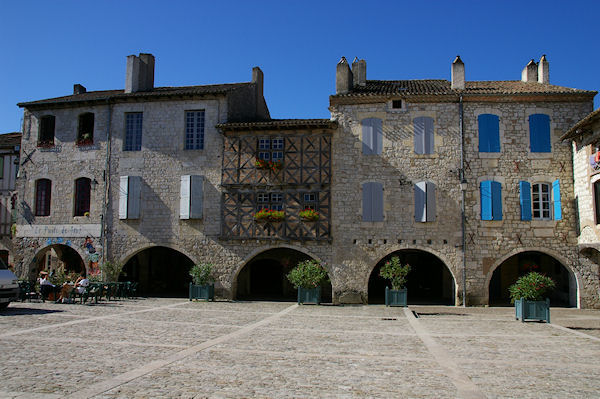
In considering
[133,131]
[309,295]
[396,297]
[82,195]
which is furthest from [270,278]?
[82,195]

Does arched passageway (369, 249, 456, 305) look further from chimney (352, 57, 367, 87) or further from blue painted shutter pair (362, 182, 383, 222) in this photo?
chimney (352, 57, 367, 87)

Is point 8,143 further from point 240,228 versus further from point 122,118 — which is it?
point 240,228

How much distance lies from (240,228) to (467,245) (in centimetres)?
829

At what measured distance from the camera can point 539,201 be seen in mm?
17281

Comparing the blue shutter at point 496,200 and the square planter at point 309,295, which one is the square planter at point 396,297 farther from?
the blue shutter at point 496,200

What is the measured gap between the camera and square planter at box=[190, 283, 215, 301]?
17.7m

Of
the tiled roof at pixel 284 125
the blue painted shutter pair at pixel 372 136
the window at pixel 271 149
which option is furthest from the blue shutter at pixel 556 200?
the window at pixel 271 149

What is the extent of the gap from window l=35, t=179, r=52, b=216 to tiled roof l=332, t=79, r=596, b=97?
12665 mm

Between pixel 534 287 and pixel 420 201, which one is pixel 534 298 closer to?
pixel 534 287

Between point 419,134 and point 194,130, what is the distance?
8.72 meters

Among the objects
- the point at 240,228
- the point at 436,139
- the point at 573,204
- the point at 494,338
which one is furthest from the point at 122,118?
the point at 573,204

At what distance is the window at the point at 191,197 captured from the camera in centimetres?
1852

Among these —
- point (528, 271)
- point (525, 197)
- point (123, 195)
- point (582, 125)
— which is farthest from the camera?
point (123, 195)

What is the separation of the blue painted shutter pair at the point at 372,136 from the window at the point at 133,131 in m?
9.01
